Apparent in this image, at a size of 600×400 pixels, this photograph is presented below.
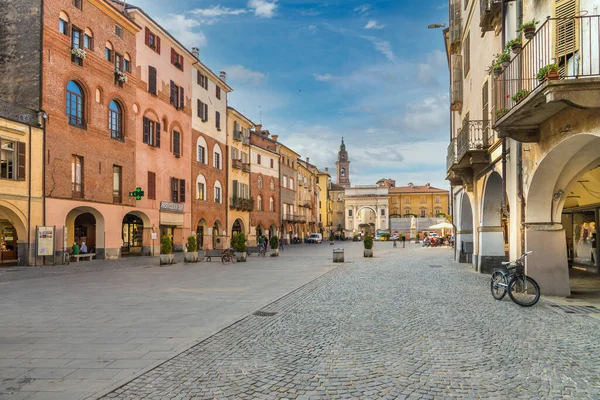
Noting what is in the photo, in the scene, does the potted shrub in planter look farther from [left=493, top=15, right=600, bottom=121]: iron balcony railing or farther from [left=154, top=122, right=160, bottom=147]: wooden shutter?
[left=493, top=15, right=600, bottom=121]: iron balcony railing

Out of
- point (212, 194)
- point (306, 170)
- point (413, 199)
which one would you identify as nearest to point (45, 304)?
point (212, 194)

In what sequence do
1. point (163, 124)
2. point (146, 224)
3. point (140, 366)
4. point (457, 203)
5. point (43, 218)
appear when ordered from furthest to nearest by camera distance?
point (163, 124) → point (146, 224) → point (457, 203) → point (43, 218) → point (140, 366)

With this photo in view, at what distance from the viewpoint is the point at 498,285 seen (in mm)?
11445

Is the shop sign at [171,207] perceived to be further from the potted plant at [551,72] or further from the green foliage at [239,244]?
the potted plant at [551,72]

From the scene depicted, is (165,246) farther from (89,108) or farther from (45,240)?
(89,108)

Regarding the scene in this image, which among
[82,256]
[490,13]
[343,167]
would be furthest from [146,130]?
[343,167]

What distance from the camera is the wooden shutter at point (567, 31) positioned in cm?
923

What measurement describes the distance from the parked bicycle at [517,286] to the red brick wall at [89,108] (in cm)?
2199

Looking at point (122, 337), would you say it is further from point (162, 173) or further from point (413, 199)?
point (413, 199)

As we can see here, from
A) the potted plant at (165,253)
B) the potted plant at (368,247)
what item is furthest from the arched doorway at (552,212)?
the potted plant at (368,247)

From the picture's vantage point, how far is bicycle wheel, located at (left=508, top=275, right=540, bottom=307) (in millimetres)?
10336

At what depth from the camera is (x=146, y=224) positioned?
111 ft

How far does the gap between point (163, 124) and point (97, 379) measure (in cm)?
3303

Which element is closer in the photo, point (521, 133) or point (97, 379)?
point (97, 379)
